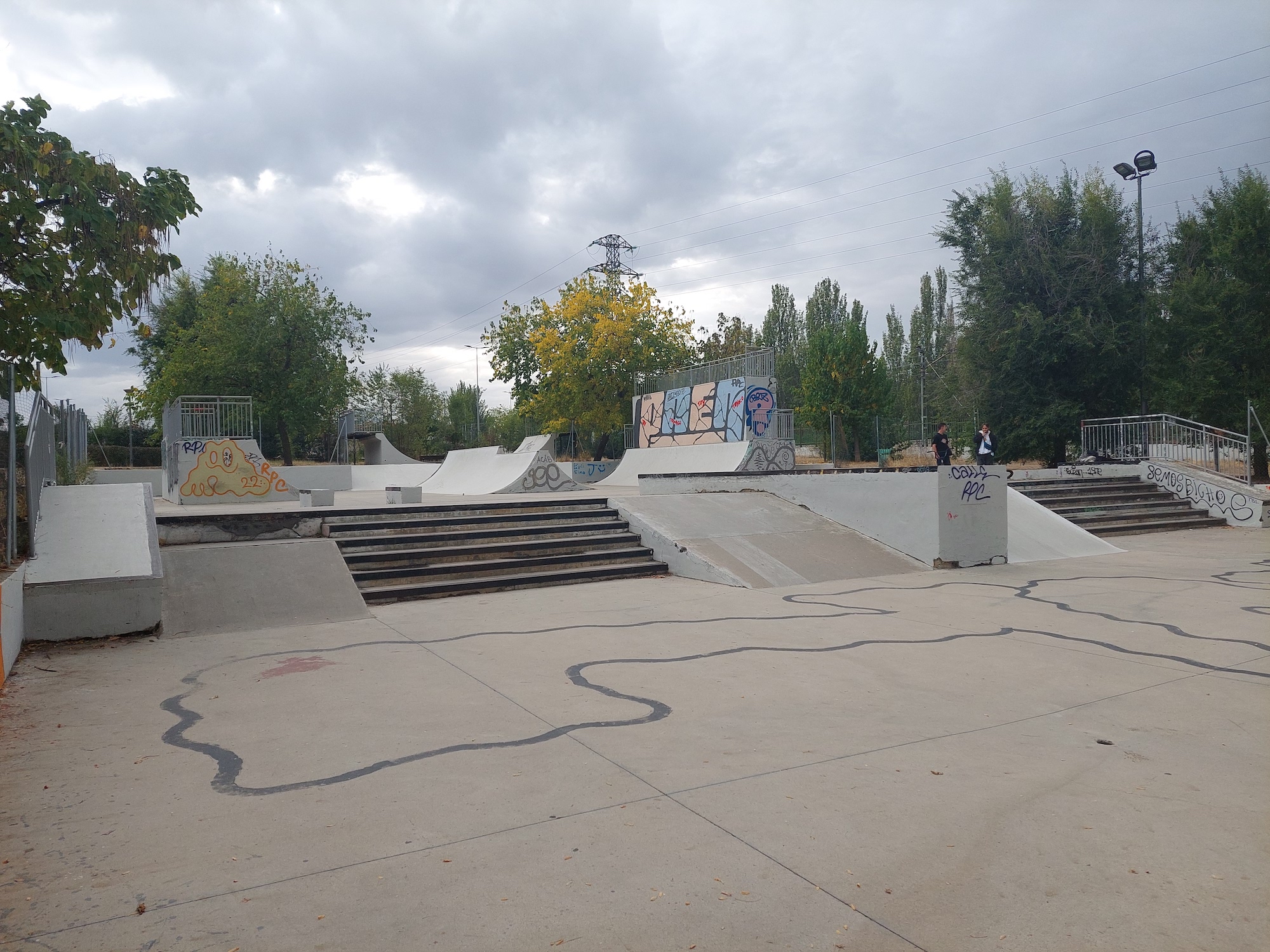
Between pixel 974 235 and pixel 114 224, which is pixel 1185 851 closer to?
pixel 114 224

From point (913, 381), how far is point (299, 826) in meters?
52.4

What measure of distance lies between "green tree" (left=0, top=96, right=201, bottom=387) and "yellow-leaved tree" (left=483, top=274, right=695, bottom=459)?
2395 centimetres

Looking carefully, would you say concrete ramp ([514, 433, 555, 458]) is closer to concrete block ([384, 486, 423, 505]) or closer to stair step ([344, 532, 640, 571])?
concrete block ([384, 486, 423, 505])

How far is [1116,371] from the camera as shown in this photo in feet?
73.5

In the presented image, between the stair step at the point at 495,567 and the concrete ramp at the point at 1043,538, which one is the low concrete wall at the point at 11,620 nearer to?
the stair step at the point at 495,567

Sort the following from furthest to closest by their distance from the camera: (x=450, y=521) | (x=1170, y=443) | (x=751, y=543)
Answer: (x=1170, y=443) < (x=751, y=543) < (x=450, y=521)

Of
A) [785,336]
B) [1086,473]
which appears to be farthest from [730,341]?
[1086,473]

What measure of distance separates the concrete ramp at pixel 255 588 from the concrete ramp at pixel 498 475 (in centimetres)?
1014

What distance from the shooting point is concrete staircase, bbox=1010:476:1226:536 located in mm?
14812

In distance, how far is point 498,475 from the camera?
21.3 meters

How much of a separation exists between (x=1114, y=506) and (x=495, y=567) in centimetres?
1291

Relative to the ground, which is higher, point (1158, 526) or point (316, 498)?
point (316, 498)

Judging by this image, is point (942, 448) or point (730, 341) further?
point (730, 341)

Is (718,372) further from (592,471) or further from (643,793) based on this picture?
(643,793)
